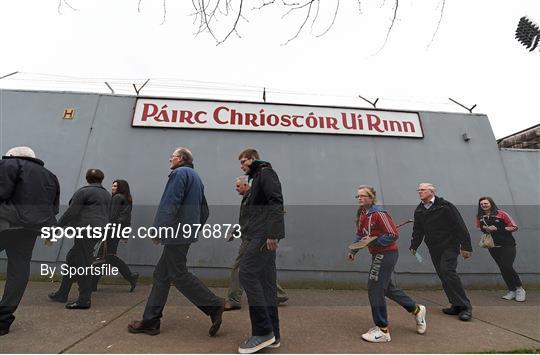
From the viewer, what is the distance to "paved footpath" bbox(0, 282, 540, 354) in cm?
266

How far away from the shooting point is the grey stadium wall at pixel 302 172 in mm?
5625

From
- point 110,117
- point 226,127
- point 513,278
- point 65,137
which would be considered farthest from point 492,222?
point 65,137

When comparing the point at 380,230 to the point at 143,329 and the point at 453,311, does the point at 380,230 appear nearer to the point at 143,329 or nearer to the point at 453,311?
the point at 453,311

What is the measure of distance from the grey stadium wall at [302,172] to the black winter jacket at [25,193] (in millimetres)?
2544

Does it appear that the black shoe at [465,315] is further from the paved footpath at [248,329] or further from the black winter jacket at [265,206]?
the black winter jacket at [265,206]

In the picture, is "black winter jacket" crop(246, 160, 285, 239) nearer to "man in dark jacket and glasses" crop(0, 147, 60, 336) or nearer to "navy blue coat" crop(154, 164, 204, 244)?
"navy blue coat" crop(154, 164, 204, 244)

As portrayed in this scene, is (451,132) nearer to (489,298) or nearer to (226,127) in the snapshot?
Answer: (489,298)

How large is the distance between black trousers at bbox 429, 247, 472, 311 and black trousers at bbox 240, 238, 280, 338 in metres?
2.28

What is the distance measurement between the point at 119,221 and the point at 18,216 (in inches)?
78.1

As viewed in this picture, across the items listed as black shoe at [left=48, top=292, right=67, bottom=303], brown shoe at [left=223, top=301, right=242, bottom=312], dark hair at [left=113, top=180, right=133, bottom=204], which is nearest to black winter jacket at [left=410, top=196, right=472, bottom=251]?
brown shoe at [left=223, top=301, right=242, bottom=312]

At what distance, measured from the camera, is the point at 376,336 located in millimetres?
2902

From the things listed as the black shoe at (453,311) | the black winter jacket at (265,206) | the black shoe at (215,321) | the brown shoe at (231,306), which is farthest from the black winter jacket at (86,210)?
the black shoe at (453,311)

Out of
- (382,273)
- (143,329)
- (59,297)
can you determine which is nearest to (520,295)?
(382,273)

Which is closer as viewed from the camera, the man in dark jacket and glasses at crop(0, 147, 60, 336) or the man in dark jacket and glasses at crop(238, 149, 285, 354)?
the man in dark jacket and glasses at crop(238, 149, 285, 354)
